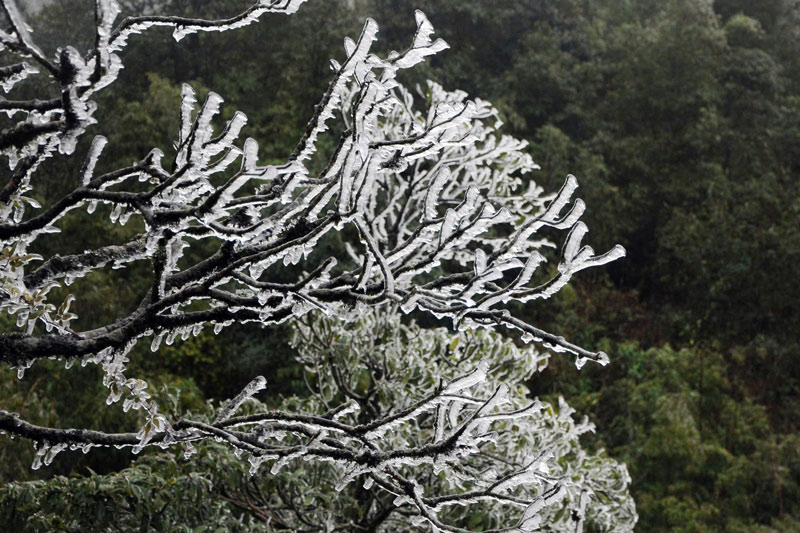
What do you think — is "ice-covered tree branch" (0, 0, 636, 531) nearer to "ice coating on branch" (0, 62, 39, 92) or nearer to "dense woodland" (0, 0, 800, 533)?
"ice coating on branch" (0, 62, 39, 92)

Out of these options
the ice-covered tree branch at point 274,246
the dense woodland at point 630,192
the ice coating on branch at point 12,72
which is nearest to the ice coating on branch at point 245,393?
the ice-covered tree branch at point 274,246

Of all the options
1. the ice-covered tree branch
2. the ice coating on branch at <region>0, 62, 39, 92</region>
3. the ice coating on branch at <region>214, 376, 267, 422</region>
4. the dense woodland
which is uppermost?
the ice coating on branch at <region>0, 62, 39, 92</region>

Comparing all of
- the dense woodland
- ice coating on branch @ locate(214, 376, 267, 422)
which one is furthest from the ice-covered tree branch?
the dense woodland

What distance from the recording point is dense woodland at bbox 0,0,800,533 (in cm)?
665

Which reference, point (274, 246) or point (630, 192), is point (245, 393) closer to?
point (274, 246)

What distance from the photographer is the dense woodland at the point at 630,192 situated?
6648mm

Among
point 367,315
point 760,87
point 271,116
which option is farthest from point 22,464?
point 760,87

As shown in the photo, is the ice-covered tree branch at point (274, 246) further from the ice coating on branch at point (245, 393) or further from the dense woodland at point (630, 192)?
the dense woodland at point (630, 192)

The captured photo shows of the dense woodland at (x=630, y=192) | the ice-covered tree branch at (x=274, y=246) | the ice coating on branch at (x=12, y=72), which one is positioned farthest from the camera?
the dense woodland at (x=630, y=192)

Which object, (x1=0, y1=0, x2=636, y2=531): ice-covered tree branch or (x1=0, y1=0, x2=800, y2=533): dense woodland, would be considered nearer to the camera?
(x1=0, y1=0, x2=636, y2=531): ice-covered tree branch

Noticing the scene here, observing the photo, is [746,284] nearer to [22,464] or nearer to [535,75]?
[535,75]

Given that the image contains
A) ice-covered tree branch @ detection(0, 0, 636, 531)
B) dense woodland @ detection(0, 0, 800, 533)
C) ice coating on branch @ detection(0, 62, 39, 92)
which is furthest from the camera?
dense woodland @ detection(0, 0, 800, 533)

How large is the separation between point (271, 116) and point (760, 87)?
6.76m

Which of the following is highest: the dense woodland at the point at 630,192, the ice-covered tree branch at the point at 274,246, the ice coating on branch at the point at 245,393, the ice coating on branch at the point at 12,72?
the ice coating on branch at the point at 12,72
